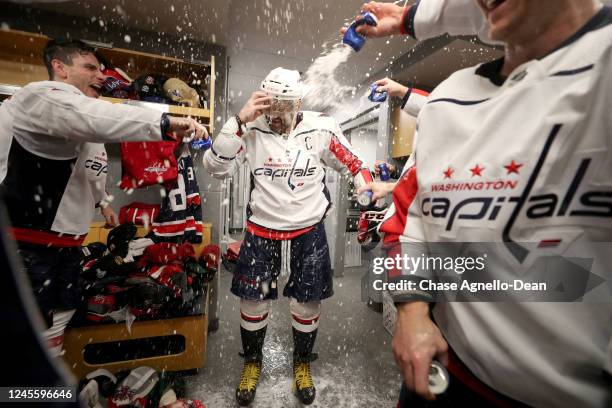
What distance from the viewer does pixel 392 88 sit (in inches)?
47.4

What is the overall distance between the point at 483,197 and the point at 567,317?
240 mm

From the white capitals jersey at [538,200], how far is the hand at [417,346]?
0.05m

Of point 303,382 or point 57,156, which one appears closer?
point 57,156

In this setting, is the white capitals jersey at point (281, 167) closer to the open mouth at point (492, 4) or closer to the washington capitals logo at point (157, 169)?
the washington capitals logo at point (157, 169)

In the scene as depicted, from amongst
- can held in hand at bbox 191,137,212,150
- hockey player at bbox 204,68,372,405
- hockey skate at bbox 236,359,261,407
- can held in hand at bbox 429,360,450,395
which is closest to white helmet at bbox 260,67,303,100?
hockey player at bbox 204,68,372,405

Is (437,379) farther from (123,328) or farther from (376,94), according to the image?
(123,328)

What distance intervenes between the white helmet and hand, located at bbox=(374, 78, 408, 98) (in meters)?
0.52

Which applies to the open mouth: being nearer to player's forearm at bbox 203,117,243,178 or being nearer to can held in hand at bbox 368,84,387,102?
can held in hand at bbox 368,84,387,102

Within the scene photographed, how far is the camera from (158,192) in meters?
2.23

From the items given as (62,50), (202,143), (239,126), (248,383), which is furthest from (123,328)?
(62,50)

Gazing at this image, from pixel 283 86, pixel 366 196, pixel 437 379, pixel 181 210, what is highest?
pixel 283 86

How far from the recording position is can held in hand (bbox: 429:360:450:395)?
52 cm

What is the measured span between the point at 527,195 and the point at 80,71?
→ 1.87 metres

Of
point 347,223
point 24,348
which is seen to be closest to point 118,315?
point 24,348
